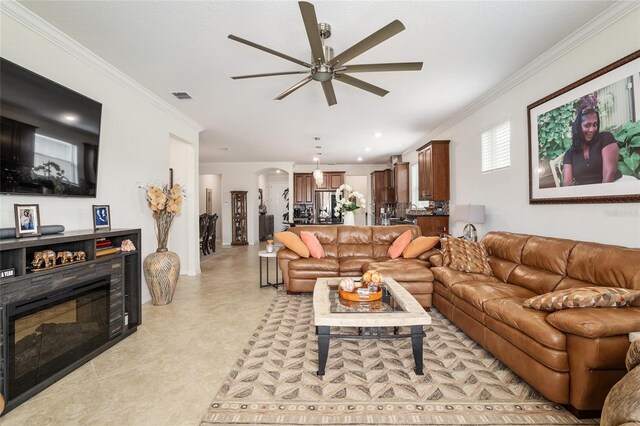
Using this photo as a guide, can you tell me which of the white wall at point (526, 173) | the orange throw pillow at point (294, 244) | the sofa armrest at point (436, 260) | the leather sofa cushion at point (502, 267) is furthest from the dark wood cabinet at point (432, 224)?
the orange throw pillow at point (294, 244)

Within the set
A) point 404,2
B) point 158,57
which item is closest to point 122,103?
point 158,57

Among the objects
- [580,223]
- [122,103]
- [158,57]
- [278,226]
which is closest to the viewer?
[580,223]

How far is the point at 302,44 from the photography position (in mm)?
2807

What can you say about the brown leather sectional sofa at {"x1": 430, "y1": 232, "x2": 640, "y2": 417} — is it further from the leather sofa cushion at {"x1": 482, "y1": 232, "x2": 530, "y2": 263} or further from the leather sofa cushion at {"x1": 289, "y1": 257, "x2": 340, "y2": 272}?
the leather sofa cushion at {"x1": 289, "y1": 257, "x2": 340, "y2": 272}

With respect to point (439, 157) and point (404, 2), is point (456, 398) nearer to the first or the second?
point (404, 2)

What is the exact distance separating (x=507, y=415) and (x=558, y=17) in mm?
3044

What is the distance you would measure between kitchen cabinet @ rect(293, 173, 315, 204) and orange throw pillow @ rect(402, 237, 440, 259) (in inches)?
227

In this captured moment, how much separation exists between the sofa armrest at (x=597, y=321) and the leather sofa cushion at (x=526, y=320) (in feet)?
0.19

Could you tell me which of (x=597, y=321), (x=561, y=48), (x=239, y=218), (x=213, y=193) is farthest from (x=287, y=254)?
(x=213, y=193)

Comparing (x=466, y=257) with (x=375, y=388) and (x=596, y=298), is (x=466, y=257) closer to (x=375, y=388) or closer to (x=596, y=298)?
(x=596, y=298)

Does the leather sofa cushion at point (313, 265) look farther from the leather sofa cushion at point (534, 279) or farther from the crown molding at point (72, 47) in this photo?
the crown molding at point (72, 47)

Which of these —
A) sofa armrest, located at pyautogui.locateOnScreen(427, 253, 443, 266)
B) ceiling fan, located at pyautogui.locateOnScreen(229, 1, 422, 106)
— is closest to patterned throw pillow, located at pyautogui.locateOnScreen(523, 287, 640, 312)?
sofa armrest, located at pyautogui.locateOnScreen(427, 253, 443, 266)

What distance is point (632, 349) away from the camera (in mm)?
1343

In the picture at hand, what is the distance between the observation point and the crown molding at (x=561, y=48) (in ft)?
7.65
